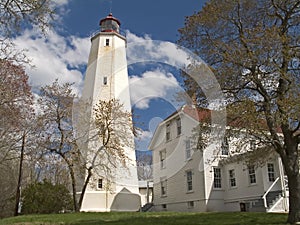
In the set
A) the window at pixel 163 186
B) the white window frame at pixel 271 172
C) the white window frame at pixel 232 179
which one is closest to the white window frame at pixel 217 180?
the white window frame at pixel 232 179

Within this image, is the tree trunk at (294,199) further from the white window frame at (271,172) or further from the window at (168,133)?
the window at (168,133)

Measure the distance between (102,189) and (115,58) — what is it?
39.1 feet

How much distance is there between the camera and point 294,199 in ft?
35.1

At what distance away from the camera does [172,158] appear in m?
28.5

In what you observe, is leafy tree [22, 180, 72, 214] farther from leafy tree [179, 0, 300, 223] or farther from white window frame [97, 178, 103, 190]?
leafy tree [179, 0, 300, 223]

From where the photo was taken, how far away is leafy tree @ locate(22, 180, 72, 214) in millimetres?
21125

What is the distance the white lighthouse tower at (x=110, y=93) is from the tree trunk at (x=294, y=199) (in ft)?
47.0

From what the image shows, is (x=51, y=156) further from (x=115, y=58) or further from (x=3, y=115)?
(x=115, y=58)

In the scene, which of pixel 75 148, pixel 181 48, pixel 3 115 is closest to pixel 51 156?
pixel 75 148

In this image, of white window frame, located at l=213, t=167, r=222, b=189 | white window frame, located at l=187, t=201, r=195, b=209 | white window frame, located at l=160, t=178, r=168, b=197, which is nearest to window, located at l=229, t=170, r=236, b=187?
white window frame, located at l=213, t=167, r=222, b=189

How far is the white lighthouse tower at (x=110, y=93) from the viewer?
25.1 meters

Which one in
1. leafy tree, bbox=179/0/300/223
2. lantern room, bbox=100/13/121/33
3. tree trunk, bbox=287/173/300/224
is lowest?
tree trunk, bbox=287/173/300/224

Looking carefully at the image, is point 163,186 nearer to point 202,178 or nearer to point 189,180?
point 189,180

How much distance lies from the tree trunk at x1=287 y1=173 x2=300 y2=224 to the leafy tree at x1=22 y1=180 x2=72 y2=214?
15086 mm
